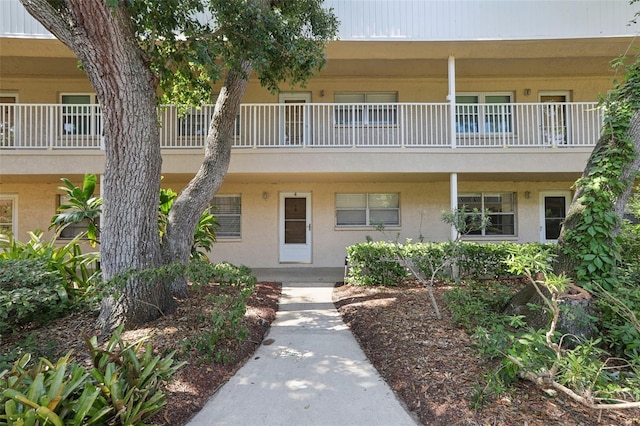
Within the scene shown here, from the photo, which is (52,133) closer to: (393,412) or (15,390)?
(15,390)

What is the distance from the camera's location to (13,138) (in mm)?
9375

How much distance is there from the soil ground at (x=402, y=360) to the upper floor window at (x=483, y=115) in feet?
18.2

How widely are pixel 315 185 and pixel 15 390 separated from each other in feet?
28.3

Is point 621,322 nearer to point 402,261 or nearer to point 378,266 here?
point 402,261

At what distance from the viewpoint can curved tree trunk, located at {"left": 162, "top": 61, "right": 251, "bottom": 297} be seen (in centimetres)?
576

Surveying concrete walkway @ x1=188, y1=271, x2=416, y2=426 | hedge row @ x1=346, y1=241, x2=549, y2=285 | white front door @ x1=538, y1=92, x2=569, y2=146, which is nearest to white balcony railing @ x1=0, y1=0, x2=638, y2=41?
white front door @ x1=538, y1=92, x2=569, y2=146

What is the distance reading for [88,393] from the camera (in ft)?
8.13

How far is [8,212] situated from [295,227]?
27.5 ft

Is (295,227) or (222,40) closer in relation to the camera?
(222,40)

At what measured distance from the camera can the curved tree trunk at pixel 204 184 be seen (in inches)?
227

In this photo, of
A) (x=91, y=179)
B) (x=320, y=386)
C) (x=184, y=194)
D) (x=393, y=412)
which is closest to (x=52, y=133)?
(x=91, y=179)

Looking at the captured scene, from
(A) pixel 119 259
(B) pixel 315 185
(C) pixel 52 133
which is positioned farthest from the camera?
(B) pixel 315 185

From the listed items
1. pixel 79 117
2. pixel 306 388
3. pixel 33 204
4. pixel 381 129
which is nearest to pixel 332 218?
pixel 381 129

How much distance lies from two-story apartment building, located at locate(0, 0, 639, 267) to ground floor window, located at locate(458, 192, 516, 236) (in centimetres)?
4
